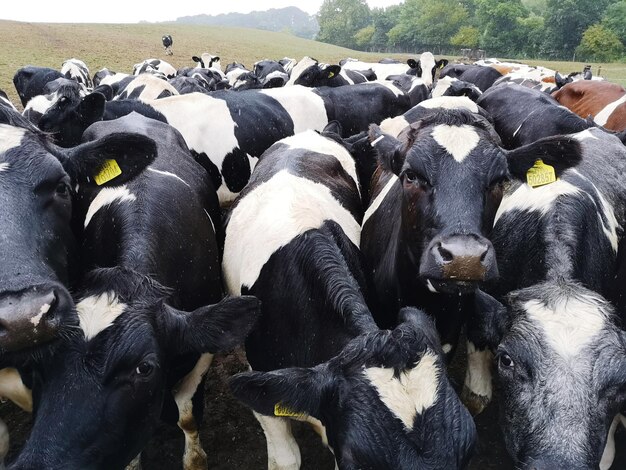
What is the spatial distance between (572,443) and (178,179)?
307cm

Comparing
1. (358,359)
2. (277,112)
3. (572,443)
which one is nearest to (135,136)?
(358,359)

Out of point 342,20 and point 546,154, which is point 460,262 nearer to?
point 546,154

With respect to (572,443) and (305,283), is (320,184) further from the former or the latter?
(572,443)

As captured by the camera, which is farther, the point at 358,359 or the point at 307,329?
the point at 307,329

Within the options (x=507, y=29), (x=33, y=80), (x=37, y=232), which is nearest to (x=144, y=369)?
(x=37, y=232)

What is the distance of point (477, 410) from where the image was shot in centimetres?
391

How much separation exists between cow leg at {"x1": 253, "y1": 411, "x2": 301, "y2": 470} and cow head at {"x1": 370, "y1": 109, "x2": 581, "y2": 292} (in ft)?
4.20

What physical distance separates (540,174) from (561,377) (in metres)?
1.33

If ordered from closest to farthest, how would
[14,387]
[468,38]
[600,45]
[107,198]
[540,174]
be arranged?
1. [14,387]
2. [540,174]
3. [107,198]
4. [600,45]
5. [468,38]

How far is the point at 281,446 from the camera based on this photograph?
3088 mm

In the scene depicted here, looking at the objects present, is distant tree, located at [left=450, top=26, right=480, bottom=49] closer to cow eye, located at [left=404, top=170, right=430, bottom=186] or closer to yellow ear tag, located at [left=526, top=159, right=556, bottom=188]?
yellow ear tag, located at [left=526, top=159, right=556, bottom=188]

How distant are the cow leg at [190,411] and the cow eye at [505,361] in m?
1.80

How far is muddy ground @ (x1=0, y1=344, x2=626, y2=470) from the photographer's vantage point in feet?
11.6

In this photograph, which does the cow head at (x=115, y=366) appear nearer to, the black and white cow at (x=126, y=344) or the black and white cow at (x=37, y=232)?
the black and white cow at (x=126, y=344)
